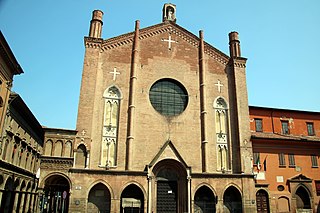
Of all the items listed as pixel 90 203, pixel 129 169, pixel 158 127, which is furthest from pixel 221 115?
pixel 90 203

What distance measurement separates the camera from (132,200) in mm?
21281

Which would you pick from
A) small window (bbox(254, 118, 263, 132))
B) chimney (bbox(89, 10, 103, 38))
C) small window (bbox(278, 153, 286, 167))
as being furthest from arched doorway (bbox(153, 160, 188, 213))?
chimney (bbox(89, 10, 103, 38))

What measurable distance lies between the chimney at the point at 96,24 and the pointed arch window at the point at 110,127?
16.3 feet

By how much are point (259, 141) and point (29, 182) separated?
19.3 m

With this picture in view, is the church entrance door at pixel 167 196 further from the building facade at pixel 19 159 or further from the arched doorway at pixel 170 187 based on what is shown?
the building facade at pixel 19 159

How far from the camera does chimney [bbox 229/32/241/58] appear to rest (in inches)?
1062

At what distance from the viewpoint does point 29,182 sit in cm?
2008

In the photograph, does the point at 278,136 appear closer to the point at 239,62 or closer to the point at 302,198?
the point at 302,198

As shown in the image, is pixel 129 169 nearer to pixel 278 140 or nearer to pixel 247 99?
pixel 247 99

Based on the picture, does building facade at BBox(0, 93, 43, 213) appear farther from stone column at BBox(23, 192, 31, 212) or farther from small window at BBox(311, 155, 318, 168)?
small window at BBox(311, 155, 318, 168)

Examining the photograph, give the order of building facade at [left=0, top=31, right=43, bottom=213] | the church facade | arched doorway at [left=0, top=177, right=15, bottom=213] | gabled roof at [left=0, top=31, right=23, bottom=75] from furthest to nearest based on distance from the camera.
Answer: the church facade
arched doorway at [left=0, top=177, right=15, bottom=213]
building facade at [left=0, top=31, right=43, bottom=213]
gabled roof at [left=0, top=31, right=23, bottom=75]

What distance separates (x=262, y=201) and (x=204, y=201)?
5485 mm

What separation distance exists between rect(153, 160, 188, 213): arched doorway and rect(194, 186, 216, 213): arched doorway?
122cm

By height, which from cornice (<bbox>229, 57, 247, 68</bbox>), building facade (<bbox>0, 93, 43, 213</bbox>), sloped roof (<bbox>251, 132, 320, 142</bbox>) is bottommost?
building facade (<bbox>0, 93, 43, 213</bbox>)
